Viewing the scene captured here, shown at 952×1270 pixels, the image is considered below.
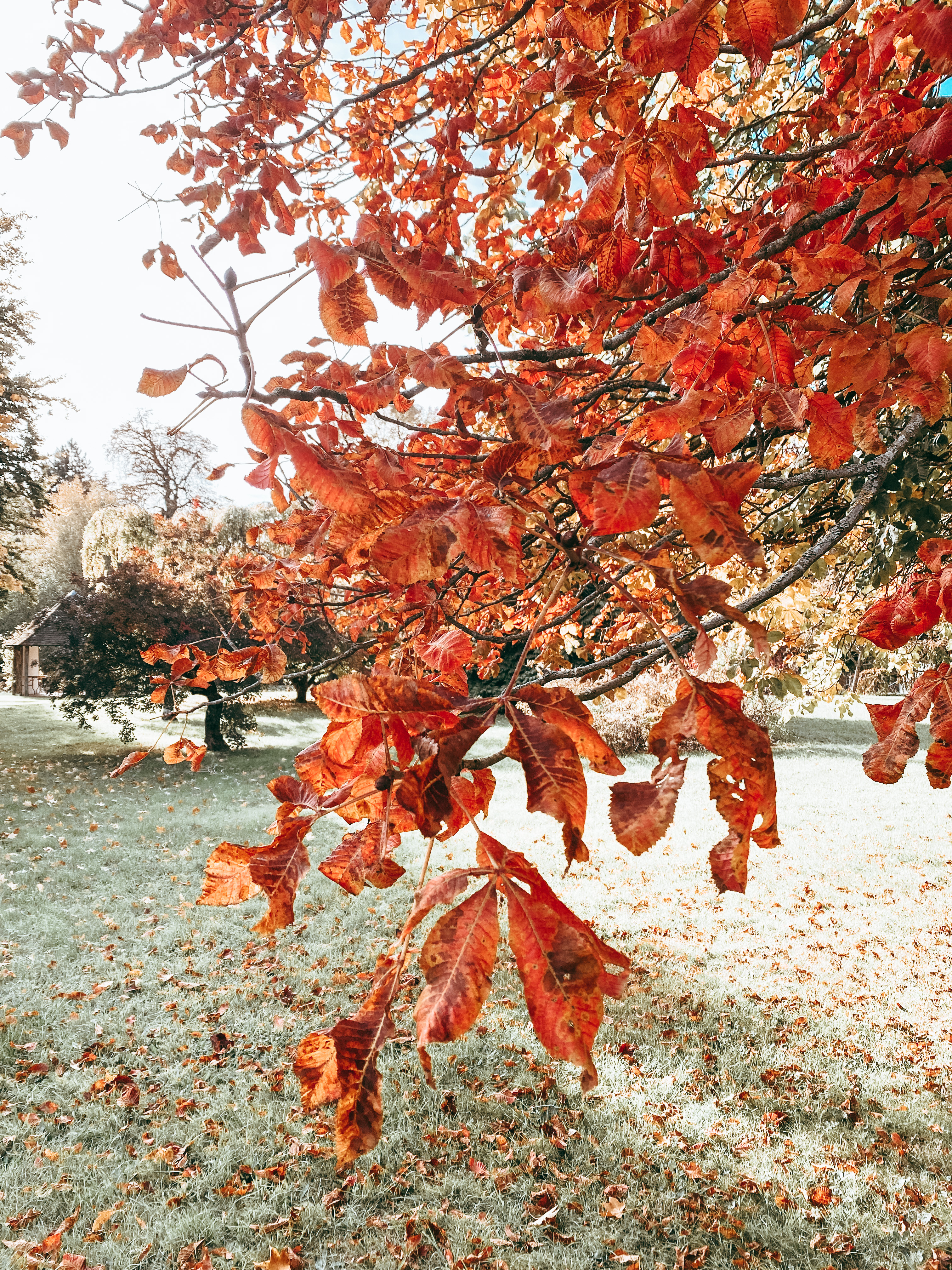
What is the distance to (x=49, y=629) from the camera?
22062mm

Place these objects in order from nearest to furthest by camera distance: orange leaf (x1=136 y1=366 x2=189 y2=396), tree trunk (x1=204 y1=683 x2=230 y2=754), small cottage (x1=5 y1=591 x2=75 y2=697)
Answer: orange leaf (x1=136 y1=366 x2=189 y2=396), tree trunk (x1=204 y1=683 x2=230 y2=754), small cottage (x1=5 y1=591 x2=75 y2=697)

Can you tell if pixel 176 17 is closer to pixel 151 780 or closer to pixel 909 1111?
pixel 909 1111

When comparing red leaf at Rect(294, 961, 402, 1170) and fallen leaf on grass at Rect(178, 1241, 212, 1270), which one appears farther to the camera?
fallen leaf on grass at Rect(178, 1241, 212, 1270)

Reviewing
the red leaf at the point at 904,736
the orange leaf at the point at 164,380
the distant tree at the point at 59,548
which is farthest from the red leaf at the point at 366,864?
the distant tree at the point at 59,548

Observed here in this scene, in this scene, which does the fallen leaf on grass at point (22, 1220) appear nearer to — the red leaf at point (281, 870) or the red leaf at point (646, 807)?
the red leaf at point (281, 870)

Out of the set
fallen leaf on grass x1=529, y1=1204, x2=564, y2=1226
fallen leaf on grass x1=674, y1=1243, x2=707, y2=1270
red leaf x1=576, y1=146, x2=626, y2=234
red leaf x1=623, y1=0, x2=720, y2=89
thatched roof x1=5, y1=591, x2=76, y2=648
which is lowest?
fallen leaf on grass x1=529, y1=1204, x2=564, y2=1226

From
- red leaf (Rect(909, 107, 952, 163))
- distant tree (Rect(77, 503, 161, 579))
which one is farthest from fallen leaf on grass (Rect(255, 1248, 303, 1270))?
distant tree (Rect(77, 503, 161, 579))

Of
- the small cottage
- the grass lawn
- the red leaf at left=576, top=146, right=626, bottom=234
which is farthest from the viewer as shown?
the small cottage

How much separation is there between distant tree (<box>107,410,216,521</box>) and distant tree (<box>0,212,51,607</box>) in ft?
38.6

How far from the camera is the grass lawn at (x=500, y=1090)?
2.68 m

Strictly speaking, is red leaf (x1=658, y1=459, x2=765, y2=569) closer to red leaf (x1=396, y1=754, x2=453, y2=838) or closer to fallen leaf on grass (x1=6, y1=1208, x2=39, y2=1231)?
red leaf (x1=396, y1=754, x2=453, y2=838)

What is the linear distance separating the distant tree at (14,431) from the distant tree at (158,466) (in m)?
11.8

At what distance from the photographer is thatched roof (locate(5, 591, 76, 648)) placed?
40.0 feet

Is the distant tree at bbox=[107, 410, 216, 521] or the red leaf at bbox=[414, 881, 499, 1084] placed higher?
the distant tree at bbox=[107, 410, 216, 521]
